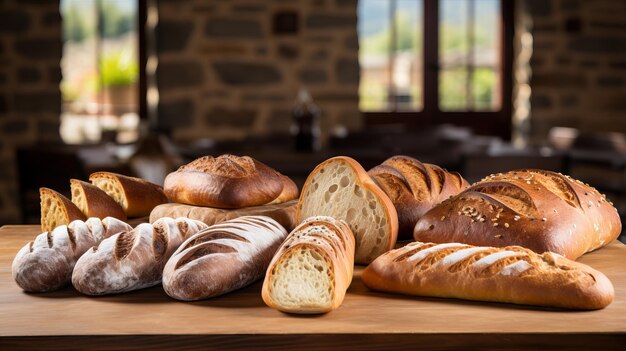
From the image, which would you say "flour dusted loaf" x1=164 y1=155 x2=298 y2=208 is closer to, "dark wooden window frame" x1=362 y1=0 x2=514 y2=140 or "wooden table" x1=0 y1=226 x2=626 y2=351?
"wooden table" x1=0 y1=226 x2=626 y2=351

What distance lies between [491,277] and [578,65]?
5991mm

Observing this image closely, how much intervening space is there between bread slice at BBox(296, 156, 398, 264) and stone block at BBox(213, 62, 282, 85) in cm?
485

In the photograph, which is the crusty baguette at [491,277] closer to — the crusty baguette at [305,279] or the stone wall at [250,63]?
the crusty baguette at [305,279]

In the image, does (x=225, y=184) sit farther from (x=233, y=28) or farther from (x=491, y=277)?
(x=233, y=28)

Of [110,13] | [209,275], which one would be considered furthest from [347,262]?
[110,13]

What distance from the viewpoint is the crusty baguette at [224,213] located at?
1.37 metres

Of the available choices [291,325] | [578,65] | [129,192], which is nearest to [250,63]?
[578,65]

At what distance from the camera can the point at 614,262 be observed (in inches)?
53.9

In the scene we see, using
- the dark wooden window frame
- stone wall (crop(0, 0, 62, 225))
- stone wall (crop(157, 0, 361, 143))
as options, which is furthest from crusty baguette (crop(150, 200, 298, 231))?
the dark wooden window frame

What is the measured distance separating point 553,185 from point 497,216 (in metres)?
0.20

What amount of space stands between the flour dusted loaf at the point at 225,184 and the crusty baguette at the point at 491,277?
315mm

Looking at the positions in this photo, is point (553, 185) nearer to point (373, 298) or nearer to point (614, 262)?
point (614, 262)

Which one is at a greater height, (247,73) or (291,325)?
(247,73)

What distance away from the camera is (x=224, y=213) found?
138cm
